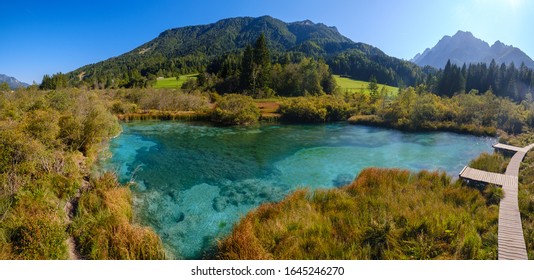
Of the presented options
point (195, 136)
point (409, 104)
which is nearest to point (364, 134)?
point (409, 104)

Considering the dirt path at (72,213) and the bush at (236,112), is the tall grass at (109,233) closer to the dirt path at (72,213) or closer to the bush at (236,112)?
the dirt path at (72,213)

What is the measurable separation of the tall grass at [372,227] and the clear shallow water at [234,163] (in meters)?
2.20

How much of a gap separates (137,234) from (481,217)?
40.5 feet

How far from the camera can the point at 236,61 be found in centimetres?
8969

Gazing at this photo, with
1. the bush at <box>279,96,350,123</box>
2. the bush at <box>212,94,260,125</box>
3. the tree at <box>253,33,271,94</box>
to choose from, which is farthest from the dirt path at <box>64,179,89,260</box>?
the tree at <box>253,33,271,94</box>

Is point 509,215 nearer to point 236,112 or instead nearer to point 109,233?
point 109,233

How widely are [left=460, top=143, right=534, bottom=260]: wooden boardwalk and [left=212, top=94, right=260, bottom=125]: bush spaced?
3196 centimetres

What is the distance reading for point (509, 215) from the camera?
32.1 feet

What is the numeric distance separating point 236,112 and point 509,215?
36.4 m

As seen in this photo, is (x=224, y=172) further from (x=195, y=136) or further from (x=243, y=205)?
(x=195, y=136)

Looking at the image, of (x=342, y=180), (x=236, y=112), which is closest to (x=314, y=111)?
(x=236, y=112)

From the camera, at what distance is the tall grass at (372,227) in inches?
309

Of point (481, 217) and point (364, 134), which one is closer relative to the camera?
point (481, 217)

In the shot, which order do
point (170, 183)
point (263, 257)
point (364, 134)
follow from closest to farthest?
point (263, 257) → point (170, 183) → point (364, 134)
